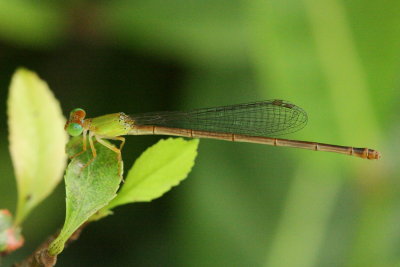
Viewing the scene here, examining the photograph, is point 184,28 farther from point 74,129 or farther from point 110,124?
point 74,129

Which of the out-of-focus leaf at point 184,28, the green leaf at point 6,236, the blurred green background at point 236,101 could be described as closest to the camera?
the green leaf at point 6,236

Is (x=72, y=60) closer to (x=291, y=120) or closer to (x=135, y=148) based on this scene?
(x=135, y=148)

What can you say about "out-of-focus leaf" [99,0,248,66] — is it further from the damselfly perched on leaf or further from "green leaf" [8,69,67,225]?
"green leaf" [8,69,67,225]

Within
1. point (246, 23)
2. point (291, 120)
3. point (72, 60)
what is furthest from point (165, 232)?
point (246, 23)

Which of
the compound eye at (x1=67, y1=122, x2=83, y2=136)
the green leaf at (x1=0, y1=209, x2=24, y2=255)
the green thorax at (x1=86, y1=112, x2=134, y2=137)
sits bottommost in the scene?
the green leaf at (x1=0, y1=209, x2=24, y2=255)

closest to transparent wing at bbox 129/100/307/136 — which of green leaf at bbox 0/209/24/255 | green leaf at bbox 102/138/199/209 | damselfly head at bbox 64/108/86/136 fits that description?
damselfly head at bbox 64/108/86/136

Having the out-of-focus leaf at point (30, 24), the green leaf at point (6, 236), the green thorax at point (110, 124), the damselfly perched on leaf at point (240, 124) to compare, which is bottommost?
the green leaf at point (6, 236)

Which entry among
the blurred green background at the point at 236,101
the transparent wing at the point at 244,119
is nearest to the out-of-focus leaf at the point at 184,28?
the blurred green background at the point at 236,101

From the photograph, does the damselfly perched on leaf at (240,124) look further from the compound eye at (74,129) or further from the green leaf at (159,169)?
the green leaf at (159,169)
